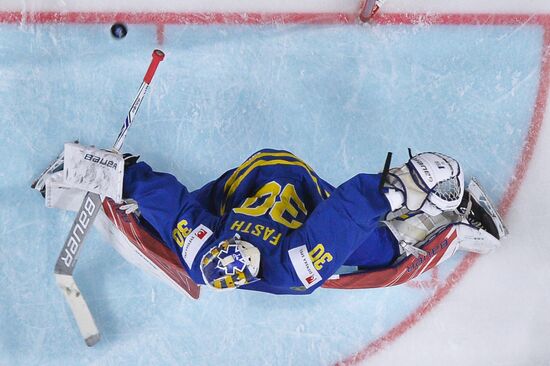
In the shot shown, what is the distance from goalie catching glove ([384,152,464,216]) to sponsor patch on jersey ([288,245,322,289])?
0.30 meters

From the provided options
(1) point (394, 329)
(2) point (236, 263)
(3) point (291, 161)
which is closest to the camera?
(2) point (236, 263)

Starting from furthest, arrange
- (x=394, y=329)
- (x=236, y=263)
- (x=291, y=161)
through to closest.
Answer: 1. (x=394, y=329)
2. (x=291, y=161)
3. (x=236, y=263)

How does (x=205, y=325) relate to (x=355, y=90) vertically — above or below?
below

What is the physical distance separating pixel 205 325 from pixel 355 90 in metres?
1.16

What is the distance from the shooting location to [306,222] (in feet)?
7.49

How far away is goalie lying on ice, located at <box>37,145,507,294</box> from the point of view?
2176 millimetres

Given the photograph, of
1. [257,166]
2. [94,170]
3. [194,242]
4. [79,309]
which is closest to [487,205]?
[257,166]

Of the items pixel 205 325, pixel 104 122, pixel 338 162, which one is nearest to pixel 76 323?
pixel 205 325

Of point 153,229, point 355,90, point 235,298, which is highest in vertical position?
point 355,90

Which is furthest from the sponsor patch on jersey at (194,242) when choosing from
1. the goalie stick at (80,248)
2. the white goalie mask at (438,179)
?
the white goalie mask at (438,179)

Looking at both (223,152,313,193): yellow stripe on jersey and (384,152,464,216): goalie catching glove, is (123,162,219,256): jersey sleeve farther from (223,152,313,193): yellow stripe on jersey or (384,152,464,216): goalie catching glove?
(384,152,464,216): goalie catching glove

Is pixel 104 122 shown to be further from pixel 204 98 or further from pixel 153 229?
pixel 153 229

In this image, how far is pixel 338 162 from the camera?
3.12 metres

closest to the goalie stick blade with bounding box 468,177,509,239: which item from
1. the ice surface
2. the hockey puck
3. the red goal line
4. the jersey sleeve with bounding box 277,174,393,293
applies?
the ice surface
